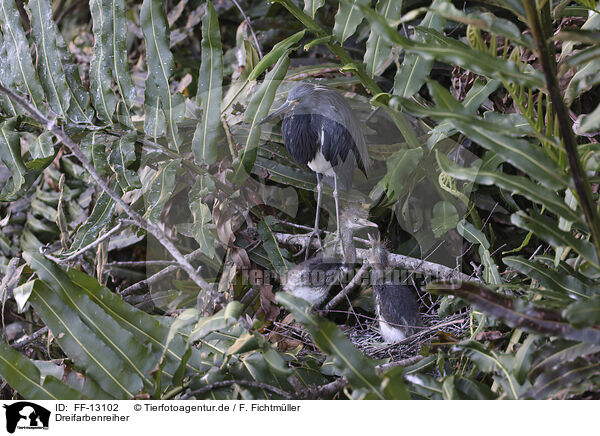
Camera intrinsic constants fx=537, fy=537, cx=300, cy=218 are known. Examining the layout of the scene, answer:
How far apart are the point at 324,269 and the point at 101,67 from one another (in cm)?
64

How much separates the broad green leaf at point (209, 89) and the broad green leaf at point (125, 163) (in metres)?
0.13

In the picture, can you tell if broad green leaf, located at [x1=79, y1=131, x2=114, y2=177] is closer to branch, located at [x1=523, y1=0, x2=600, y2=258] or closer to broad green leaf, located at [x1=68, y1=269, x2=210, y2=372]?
broad green leaf, located at [x1=68, y1=269, x2=210, y2=372]

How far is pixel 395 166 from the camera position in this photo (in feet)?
3.57

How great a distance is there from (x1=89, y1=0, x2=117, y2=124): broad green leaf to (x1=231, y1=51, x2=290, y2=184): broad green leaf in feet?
0.96

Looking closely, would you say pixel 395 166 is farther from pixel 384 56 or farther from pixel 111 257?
pixel 111 257

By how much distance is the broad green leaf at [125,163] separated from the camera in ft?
3.42

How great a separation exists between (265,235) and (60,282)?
47 cm

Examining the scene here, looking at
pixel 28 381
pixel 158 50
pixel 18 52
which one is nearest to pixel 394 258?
pixel 158 50

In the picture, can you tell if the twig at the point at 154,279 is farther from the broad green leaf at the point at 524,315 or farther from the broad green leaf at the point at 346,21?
the broad green leaf at the point at 524,315

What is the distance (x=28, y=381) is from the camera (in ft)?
2.57

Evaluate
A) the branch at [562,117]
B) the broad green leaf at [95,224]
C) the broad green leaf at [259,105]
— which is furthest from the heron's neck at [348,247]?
the branch at [562,117]

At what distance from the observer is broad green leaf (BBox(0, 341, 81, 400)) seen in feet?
2.53
